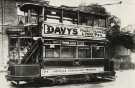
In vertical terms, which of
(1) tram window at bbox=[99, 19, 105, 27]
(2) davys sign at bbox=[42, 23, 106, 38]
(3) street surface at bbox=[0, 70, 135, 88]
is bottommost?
(3) street surface at bbox=[0, 70, 135, 88]

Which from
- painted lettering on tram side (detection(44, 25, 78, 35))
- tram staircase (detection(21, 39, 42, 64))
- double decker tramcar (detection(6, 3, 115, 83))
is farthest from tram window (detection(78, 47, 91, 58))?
tram staircase (detection(21, 39, 42, 64))

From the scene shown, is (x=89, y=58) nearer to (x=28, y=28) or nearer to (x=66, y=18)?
(x=66, y=18)

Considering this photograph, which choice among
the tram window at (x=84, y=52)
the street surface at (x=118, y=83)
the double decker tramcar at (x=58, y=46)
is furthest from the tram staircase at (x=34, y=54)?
the tram window at (x=84, y=52)

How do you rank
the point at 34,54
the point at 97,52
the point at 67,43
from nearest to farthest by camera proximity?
1. the point at 34,54
2. the point at 67,43
3. the point at 97,52

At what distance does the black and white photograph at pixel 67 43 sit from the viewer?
139 cm

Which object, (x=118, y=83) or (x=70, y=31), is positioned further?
(x=118, y=83)

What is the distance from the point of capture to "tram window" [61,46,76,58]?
156cm

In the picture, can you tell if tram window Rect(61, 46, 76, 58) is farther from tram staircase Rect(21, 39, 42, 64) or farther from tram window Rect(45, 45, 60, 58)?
tram staircase Rect(21, 39, 42, 64)

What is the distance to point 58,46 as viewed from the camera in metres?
1.54

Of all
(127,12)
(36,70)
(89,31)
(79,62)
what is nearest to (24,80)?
(36,70)

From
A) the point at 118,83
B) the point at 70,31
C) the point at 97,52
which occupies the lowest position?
the point at 118,83

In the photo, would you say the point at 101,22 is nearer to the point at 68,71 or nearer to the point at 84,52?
the point at 84,52

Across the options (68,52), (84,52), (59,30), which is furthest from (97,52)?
(59,30)

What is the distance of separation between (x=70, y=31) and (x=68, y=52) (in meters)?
0.12
